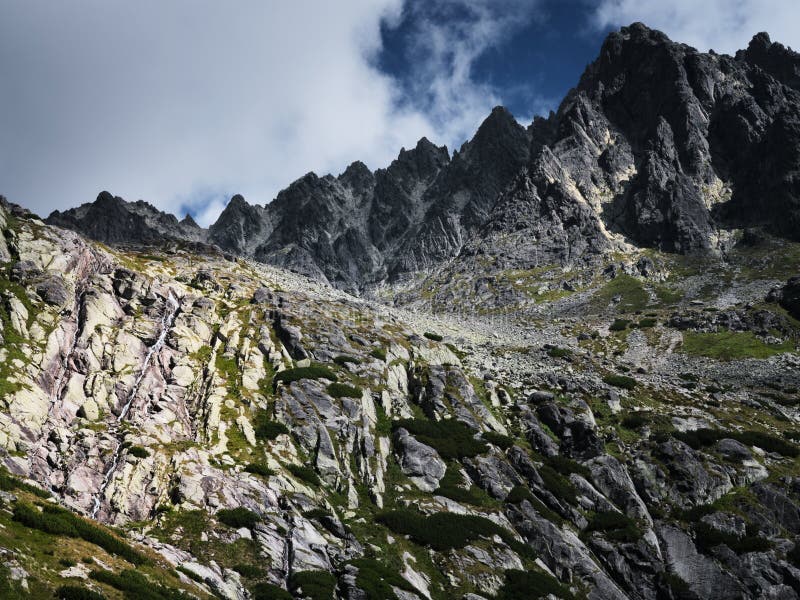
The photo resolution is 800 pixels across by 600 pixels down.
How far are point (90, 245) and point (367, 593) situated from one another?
170 ft

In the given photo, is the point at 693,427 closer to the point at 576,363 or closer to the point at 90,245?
the point at 576,363

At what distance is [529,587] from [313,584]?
14899 millimetres

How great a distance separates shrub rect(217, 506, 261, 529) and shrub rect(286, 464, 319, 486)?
731 centimetres

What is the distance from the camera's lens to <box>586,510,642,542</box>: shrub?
135 ft

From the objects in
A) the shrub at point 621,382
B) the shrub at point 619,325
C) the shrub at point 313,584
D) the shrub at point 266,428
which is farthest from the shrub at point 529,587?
the shrub at point 619,325

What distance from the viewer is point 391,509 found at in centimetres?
4025

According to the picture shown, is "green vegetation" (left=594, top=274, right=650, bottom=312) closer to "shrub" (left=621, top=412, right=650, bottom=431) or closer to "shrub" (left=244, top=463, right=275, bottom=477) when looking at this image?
"shrub" (left=621, top=412, right=650, bottom=431)

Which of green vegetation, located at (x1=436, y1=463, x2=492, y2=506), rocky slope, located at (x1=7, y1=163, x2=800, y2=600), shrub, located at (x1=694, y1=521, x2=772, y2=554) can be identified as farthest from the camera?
green vegetation, located at (x1=436, y1=463, x2=492, y2=506)

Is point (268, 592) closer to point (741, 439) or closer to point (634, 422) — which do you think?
point (634, 422)

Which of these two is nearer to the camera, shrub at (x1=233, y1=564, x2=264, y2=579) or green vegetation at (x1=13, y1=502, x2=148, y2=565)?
green vegetation at (x1=13, y1=502, x2=148, y2=565)

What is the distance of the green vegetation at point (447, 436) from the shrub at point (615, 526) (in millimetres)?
11229

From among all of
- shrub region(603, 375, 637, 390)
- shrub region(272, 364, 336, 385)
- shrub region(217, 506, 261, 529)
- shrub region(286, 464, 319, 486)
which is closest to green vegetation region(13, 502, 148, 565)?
shrub region(217, 506, 261, 529)

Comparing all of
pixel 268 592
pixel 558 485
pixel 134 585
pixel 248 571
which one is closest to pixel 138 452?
pixel 248 571

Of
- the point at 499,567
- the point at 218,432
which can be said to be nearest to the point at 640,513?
the point at 499,567
